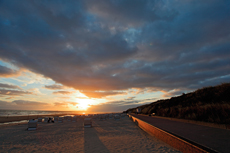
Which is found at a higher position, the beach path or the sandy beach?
the beach path

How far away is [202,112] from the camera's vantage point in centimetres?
1021

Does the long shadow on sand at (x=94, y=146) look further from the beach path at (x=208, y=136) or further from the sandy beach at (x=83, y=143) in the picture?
the beach path at (x=208, y=136)

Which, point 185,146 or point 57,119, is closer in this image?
point 185,146

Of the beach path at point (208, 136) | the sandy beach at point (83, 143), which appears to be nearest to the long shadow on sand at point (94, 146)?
the sandy beach at point (83, 143)

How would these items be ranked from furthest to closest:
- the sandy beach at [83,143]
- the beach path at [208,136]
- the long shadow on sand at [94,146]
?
1. the sandy beach at [83,143]
2. the long shadow on sand at [94,146]
3. the beach path at [208,136]

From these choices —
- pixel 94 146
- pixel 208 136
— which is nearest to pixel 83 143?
pixel 94 146

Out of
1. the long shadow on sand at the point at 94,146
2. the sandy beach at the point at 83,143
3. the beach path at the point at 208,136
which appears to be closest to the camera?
the beach path at the point at 208,136

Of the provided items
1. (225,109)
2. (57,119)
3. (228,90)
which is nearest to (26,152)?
(225,109)

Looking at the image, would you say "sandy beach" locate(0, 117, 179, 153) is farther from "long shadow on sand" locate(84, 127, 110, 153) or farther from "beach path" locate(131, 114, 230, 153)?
"beach path" locate(131, 114, 230, 153)

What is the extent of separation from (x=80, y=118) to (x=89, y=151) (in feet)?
61.6

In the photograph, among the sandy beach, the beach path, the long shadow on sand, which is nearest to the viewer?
the beach path

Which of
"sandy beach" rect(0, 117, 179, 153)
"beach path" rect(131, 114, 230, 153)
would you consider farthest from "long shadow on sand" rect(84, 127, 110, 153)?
"beach path" rect(131, 114, 230, 153)

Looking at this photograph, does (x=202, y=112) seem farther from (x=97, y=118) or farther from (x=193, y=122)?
(x=97, y=118)

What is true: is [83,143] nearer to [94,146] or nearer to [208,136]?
[94,146]
